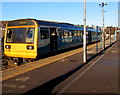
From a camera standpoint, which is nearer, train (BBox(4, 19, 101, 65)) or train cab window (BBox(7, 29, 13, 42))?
A: train (BBox(4, 19, 101, 65))

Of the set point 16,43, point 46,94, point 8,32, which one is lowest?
point 46,94

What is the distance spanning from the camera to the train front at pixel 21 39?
11617mm

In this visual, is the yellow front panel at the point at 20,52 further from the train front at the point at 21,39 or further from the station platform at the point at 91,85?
the station platform at the point at 91,85

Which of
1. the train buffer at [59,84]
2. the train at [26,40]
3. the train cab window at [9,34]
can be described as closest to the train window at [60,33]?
the train at [26,40]

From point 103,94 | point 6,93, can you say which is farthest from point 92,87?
point 6,93

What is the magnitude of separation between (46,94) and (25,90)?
2.30 ft

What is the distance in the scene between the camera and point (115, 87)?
6141mm

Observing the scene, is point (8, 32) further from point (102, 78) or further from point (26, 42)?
point (102, 78)

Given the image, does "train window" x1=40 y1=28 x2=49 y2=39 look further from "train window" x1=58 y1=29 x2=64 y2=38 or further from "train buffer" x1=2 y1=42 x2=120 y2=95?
"train buffer" x1=2 y1=42 x2=120 y2=95

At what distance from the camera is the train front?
38.1 feet

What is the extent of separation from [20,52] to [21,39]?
88 cm

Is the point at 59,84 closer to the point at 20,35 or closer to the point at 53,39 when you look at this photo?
the point at 20,35

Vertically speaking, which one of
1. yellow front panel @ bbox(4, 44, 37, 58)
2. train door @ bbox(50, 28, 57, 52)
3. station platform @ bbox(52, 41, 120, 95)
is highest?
train door @ bbox(50, 28, 57, 52)

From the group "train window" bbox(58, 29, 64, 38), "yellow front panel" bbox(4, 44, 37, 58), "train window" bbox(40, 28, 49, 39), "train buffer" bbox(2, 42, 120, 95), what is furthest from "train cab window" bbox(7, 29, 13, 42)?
"train buffer" bbox(2, 42, 120, 95)
